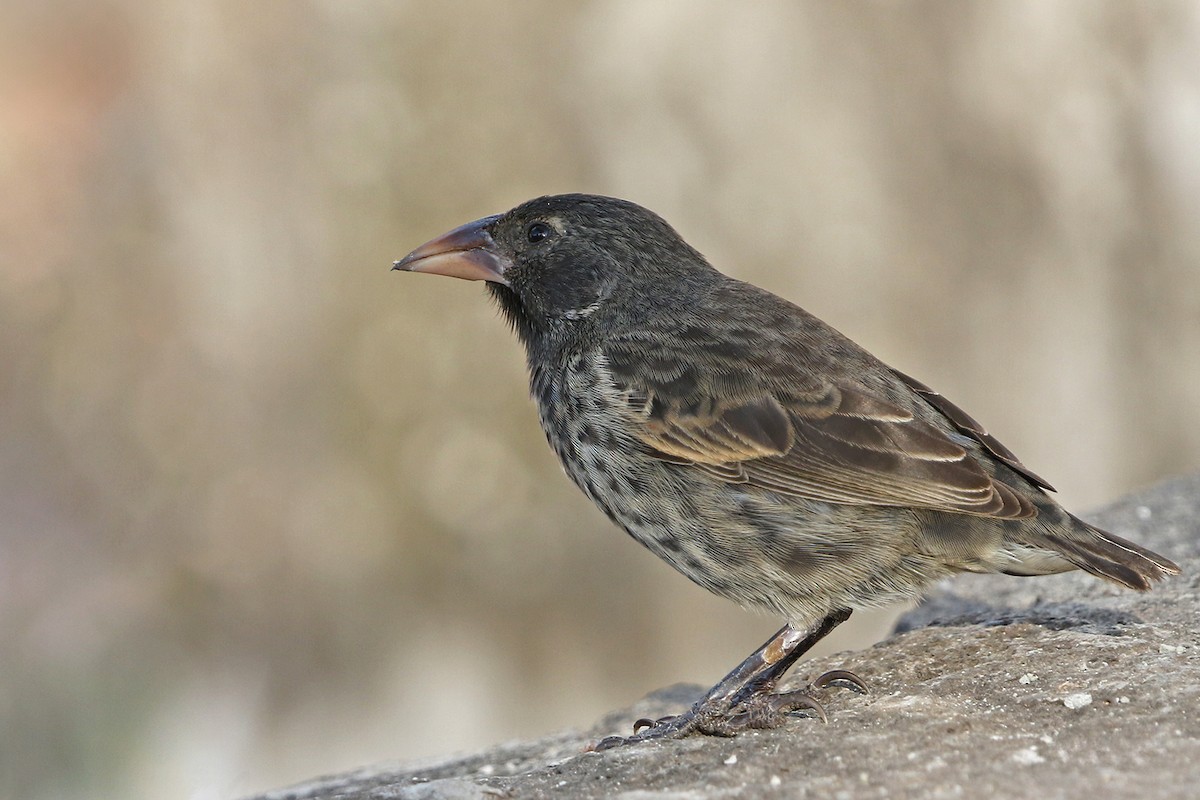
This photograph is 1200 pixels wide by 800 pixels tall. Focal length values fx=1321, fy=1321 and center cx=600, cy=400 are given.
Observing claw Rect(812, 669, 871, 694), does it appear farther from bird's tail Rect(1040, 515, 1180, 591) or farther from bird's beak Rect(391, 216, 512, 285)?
bird's beak Rect(391, 216, 512, 285)

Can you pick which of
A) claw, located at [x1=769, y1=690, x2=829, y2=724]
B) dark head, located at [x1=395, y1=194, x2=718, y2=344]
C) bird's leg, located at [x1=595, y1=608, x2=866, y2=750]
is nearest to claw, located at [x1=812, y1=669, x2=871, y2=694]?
bird's leg, located at [x1=595, y1=608, x2=866, y2=750]

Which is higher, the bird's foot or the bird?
the bird

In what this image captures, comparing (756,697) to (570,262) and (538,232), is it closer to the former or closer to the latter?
(570,262)

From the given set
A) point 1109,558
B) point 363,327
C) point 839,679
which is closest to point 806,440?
point 839,679

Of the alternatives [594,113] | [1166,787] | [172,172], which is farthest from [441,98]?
[1166,787]

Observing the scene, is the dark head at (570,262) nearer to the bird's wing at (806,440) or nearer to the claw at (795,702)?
the bird's wing at (806,440)

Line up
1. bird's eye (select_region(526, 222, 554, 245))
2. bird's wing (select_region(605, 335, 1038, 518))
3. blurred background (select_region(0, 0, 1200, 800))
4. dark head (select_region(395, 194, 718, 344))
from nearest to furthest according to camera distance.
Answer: bird's wing (select_region(605, 335, 1038, 518)) → dark head (select_region(395, 194, 718, 344)) → bird's eye (select_region(526, 222, 554, 245)) → blurred background (select_region(0, 0, 1200, 800))

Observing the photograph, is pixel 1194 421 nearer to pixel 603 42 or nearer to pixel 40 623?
pixel 603 42
